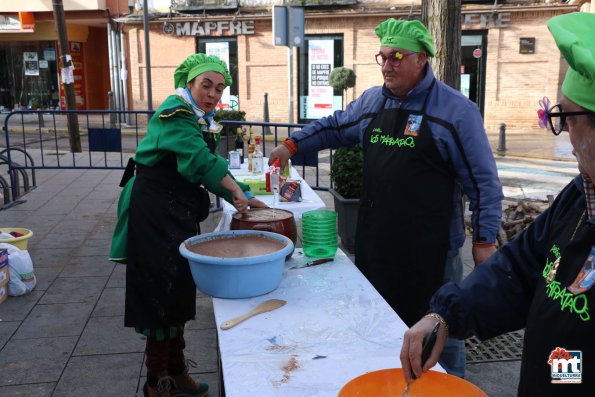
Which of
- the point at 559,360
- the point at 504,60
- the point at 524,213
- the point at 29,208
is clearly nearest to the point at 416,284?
the point at 559,360

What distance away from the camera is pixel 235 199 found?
297 cm

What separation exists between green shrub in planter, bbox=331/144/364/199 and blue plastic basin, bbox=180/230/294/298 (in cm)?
379

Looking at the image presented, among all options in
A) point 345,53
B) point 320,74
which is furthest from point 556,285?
point 320,74

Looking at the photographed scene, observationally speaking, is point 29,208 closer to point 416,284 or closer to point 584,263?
point 416,284

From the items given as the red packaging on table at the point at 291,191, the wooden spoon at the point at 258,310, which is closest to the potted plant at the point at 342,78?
the red packaging on table at the point at 291,191

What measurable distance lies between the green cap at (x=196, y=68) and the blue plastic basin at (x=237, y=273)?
1.03 metres

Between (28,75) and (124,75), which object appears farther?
(28,75)

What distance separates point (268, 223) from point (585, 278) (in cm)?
166

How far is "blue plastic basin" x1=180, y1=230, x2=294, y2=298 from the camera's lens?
7.50 ft

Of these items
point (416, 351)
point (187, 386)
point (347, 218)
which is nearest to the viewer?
point (416, 351)

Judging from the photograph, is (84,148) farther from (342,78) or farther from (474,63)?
(474,63)

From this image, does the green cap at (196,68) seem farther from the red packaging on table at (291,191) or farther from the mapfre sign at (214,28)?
the mapfre sign at (214,28)

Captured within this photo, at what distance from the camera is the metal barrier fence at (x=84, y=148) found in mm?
8320

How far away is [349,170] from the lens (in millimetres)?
6230
